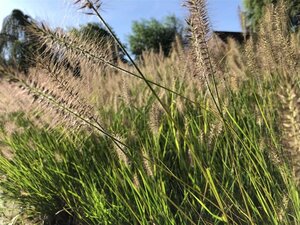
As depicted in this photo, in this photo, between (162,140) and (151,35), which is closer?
(162,140)

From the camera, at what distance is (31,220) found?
125 inches

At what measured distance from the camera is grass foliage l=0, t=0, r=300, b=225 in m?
1.42

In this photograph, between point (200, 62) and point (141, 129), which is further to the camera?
point (141, 129)

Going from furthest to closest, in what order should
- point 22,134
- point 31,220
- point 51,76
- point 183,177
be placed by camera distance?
point 22,134 < point 31,220 < point 183,177 < point 51,76

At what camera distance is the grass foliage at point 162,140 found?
1418mm

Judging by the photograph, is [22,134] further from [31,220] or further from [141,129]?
[141,129]

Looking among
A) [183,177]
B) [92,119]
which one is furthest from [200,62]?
[183,177]

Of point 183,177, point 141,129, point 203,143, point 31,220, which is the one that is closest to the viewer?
point 203,143

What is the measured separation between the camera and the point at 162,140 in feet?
9.00

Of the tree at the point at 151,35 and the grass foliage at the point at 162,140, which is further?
the tree at the point at 151,35

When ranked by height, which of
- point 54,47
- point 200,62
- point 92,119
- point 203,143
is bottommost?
point 203,143

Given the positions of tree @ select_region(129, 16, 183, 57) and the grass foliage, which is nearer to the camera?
the grass foliage

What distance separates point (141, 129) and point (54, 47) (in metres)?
1.40

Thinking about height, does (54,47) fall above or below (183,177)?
above
